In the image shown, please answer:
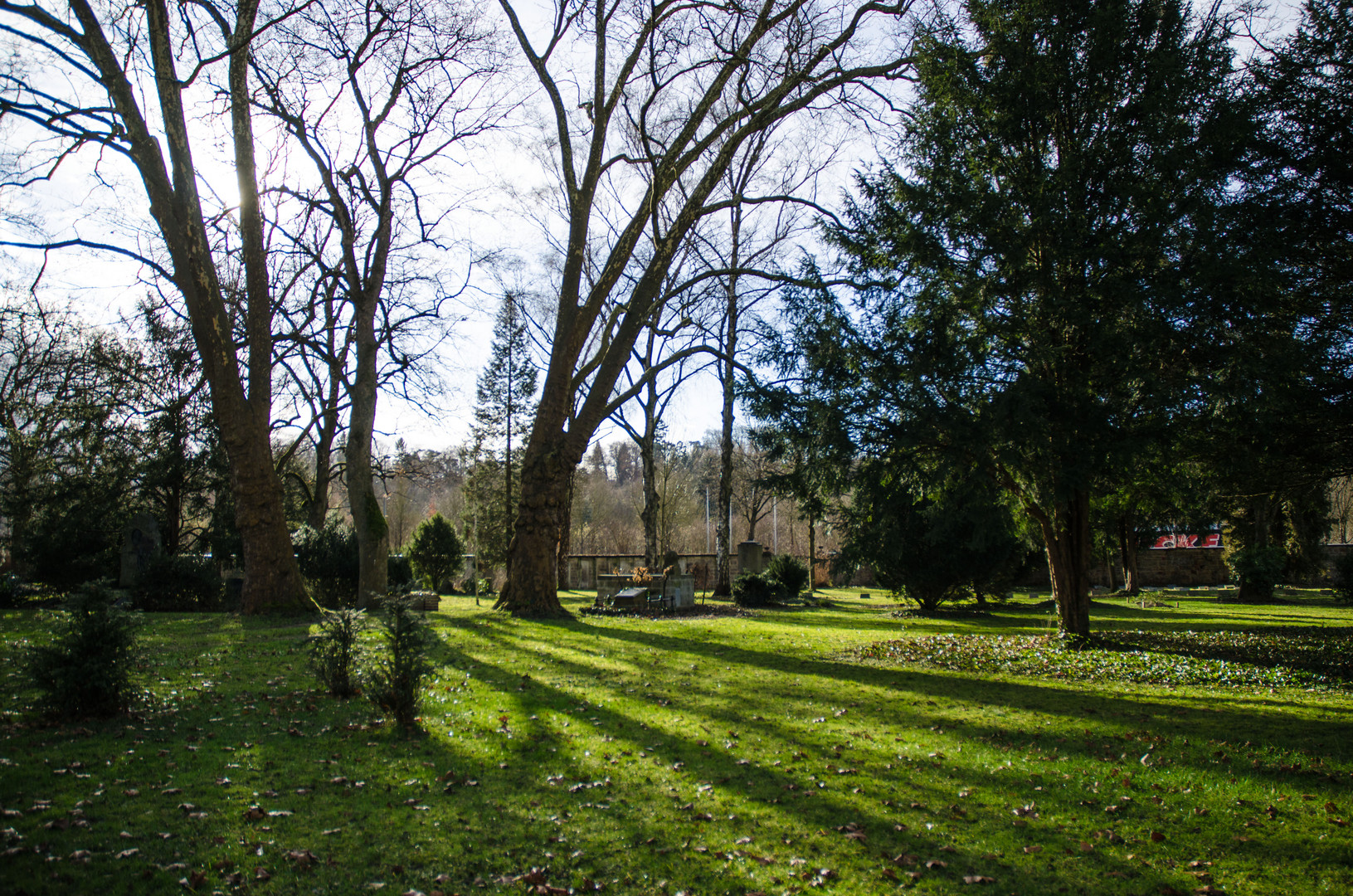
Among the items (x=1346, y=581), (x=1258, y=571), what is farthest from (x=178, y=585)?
(x=1346, y=581)

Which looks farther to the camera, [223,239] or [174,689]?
[223,239]

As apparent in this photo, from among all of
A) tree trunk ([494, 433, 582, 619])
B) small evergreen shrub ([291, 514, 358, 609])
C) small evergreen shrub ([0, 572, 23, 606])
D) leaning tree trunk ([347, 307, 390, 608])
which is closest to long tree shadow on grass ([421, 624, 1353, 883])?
tree trunk ([494, 433, 582, 619])

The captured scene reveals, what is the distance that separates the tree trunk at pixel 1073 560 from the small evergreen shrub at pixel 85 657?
12.1 metres

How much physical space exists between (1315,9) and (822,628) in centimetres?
1337

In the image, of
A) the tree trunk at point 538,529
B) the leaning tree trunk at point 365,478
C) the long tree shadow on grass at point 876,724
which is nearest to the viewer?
the long tree shadow on grass at point 876,724

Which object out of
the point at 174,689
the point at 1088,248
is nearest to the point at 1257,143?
the point at 1088,248

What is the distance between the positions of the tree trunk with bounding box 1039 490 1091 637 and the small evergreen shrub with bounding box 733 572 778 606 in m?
10.8

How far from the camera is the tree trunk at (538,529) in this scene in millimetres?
13391

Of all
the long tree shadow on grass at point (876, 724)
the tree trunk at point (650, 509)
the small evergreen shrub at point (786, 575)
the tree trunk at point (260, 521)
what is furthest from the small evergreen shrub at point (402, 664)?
the tree trunk at point (650, 509)

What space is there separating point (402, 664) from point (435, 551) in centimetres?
1803

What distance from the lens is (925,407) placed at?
10516 millimetres

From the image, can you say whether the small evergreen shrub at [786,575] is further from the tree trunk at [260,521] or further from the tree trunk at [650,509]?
the tree trunk at [260,521]

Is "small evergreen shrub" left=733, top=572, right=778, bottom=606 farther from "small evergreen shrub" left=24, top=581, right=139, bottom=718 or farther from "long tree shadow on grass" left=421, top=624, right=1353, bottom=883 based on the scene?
"small evergreen shrub" left=24, top=581, right=139, bottom=718

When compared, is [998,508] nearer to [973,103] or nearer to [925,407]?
[925,407]
